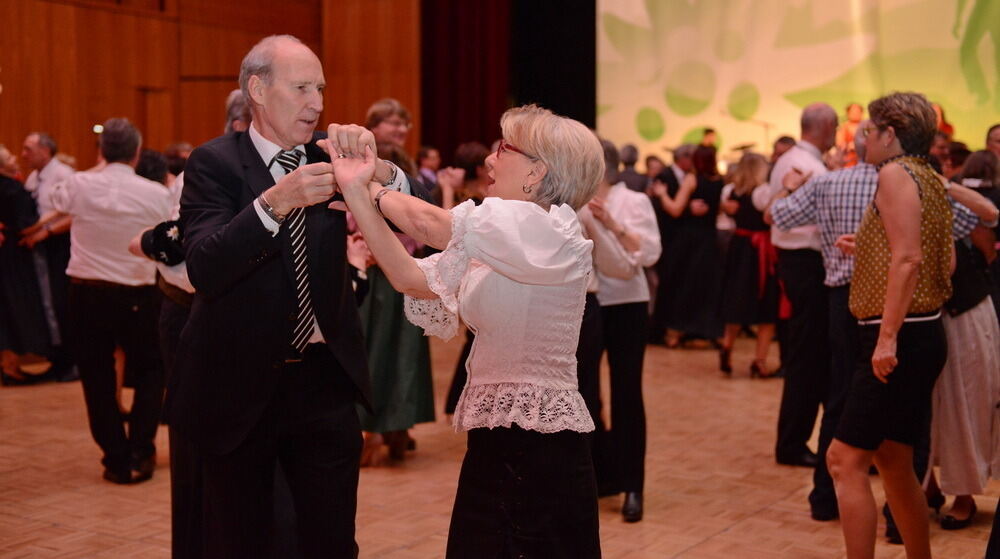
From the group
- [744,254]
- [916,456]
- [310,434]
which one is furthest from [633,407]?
[744,254]

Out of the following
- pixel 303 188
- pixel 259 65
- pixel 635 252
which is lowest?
pixel 635 252

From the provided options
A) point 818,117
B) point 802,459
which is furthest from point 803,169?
point 802,459

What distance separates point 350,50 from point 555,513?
10.8 meters

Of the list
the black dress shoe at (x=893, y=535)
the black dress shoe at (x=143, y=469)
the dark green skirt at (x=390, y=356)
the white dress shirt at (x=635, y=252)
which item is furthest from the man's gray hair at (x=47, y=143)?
the black dress shoe at (x=893, y=535)

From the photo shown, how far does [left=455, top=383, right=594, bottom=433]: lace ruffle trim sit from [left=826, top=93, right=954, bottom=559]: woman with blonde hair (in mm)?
1419

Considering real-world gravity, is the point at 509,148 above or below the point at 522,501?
above

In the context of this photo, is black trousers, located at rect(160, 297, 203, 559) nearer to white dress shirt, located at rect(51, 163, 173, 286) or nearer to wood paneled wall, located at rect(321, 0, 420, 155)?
white dress shirt, located at rect(51, 163, 173, 286)

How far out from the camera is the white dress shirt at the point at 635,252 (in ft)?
14.7

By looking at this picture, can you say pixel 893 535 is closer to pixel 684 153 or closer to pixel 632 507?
pixel 632 507

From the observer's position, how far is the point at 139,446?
17.0 ft

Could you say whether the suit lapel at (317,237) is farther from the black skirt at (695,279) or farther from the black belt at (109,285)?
the black skirt at (695,279)

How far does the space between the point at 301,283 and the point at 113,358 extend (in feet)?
10.2

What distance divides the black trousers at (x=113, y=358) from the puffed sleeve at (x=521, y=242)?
11.2 ft

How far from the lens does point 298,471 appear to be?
2545 mm
